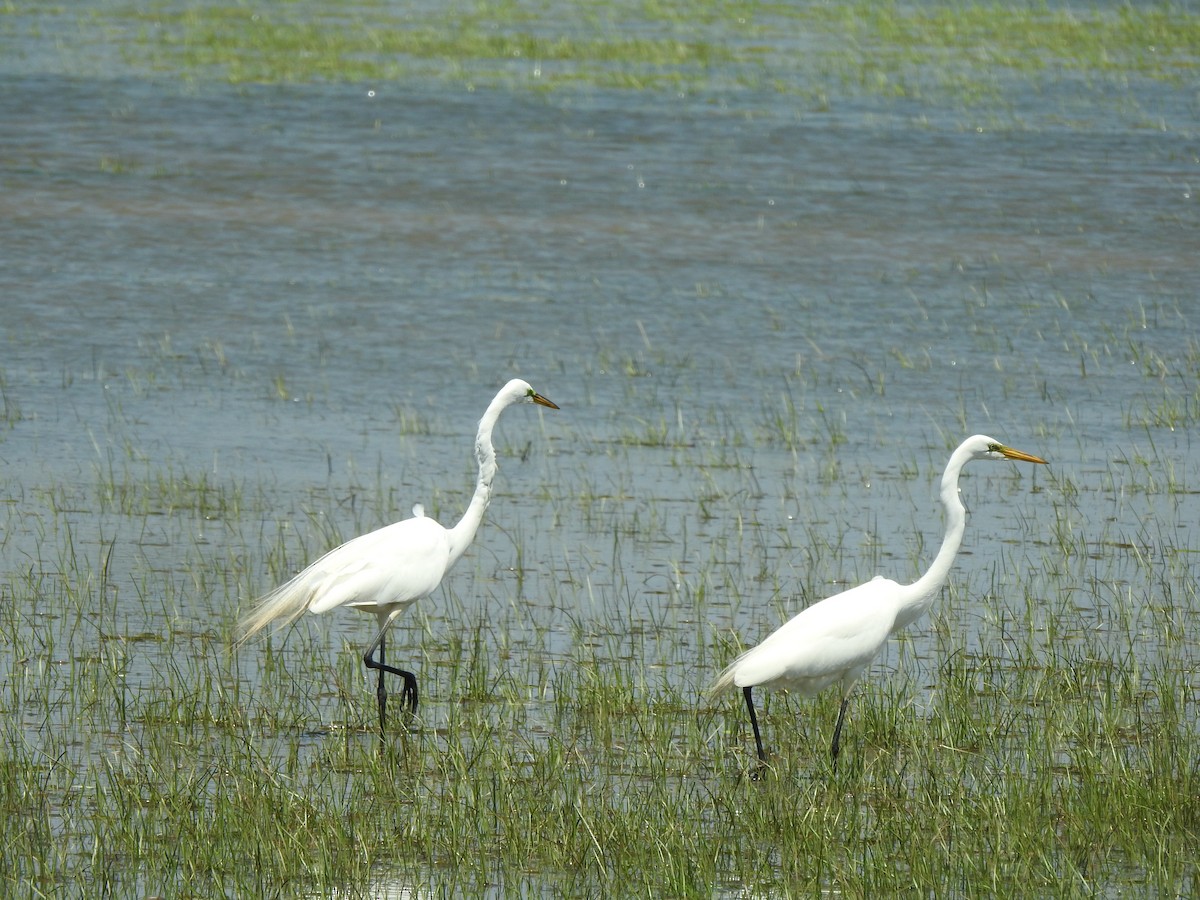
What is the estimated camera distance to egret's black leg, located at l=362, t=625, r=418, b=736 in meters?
7.06

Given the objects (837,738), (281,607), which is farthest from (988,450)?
(281,607)

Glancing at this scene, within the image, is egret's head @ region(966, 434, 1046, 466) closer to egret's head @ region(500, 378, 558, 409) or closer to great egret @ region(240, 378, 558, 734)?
egret's head @ region(500, 378, 558, 409)

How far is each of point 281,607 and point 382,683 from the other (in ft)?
1.80

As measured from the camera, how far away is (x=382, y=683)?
711 centimetres

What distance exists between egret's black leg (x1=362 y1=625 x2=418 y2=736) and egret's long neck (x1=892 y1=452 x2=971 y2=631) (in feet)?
5.91

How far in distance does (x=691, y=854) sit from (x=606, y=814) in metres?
0.35

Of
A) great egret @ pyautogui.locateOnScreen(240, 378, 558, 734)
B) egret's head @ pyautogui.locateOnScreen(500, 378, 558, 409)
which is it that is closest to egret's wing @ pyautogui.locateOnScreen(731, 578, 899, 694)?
great egret @ pyautogui.locateOnScreen(240, 378, 558, 734)

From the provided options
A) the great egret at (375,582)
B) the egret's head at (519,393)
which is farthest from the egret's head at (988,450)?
the great egret at (375,582)

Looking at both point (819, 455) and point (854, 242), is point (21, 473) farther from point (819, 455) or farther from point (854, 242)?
point (854, 242)

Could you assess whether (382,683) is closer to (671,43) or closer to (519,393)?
(519,393)

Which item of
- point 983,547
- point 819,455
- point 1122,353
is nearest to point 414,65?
point 1122,353

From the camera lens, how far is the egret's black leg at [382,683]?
7.06 meters

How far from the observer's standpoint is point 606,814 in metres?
5.85

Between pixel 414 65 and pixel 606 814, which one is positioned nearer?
pixel 606 814
